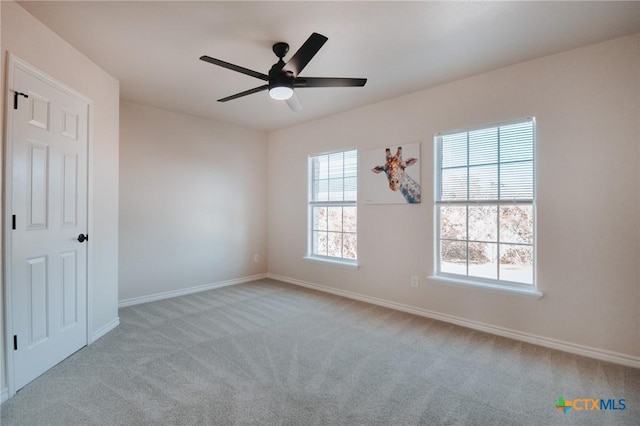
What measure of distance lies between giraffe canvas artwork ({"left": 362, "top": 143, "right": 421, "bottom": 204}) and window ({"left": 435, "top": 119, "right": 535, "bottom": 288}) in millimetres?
269

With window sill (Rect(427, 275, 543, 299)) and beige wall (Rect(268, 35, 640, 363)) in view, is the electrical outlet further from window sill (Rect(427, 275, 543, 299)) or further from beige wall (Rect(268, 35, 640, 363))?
window sill (Rect(427, 275, 543, 299))

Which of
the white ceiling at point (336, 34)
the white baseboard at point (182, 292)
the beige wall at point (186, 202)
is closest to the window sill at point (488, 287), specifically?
the white ceiling at point (336, 34)

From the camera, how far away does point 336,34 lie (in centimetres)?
242

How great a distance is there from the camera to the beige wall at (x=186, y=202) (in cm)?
397

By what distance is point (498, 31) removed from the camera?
2.38m

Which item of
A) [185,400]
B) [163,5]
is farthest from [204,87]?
[185,400]

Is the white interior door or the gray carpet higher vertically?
the white interior door

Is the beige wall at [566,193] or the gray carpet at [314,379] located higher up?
the beige wall at [566,193]

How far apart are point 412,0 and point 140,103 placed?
11.7ft

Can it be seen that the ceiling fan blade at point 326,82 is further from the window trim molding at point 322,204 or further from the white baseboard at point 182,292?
the white baseboard at point 182,292

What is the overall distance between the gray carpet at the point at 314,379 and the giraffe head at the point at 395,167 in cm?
165

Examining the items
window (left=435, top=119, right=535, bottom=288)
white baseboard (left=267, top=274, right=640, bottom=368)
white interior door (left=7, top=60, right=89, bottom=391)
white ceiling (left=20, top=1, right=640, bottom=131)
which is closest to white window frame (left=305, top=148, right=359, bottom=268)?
white baseboard (left=267, top=274, right=640, bottom=368)

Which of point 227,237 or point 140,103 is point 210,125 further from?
point 227,237

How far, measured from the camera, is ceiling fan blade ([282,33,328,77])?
6.39 ft
